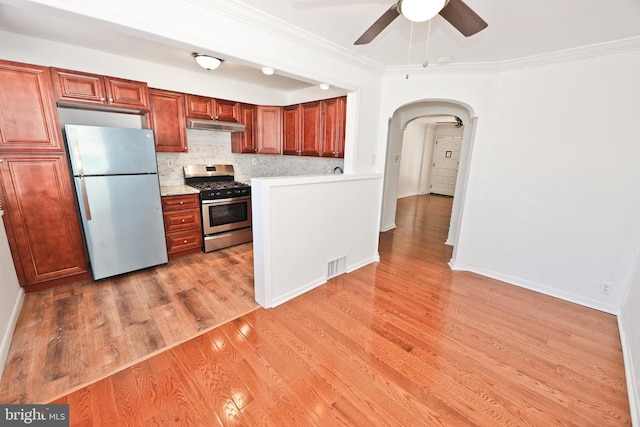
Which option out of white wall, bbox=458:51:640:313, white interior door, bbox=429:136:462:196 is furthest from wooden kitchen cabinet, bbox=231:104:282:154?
white interior door, bbox=429:136:462:196

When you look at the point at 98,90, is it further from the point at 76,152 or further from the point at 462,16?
the point at 462,16

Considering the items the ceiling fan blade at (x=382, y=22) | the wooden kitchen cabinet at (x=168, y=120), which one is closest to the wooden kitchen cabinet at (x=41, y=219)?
the wooden kitchen cabinet at (x=168, y=120)

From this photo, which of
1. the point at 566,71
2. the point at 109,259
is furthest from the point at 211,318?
the point at 566,71

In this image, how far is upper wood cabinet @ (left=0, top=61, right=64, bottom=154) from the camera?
90.2 inches

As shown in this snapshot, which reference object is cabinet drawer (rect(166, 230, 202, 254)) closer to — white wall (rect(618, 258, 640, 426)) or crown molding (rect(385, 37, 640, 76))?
crown molding (rect(385, 37, 640, 76))

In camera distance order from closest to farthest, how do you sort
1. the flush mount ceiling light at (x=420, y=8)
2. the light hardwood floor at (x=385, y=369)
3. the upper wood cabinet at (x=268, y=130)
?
1. the flush mount ceiling light at (x=420, y=8)
2. the light hardwood floor at (x=385, y=369)
3. the upper wood cabinet at (x=268, y=130)

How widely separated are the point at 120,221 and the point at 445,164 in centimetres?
909

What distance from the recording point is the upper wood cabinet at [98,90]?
8.37ft

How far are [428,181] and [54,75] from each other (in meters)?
9.51

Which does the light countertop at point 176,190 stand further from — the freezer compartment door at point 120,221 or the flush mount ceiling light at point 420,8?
the flush mount ceiling light at point 420,8

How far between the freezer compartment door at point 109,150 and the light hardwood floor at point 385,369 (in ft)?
6.61

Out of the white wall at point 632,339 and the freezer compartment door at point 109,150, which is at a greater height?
the freezer compartment door at point 109,150

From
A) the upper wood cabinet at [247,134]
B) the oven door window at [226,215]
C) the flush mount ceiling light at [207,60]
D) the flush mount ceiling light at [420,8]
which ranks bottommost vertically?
the oven door window at [226,215]

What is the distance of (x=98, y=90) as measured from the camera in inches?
108
